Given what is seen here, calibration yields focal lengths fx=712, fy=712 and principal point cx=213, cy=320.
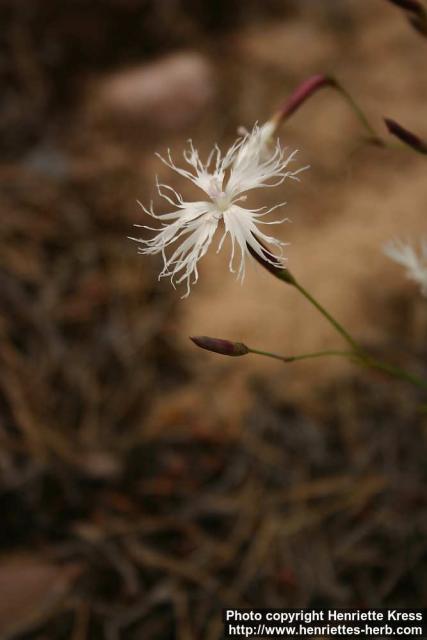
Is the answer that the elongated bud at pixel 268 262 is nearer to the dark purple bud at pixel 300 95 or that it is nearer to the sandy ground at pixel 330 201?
the dark purple bud at pixel 300 95

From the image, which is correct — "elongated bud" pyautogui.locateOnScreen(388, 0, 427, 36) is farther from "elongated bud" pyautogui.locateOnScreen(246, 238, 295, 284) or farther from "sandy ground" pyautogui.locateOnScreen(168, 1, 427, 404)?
"sandy ground" pyautogui.locateOnScreen(168, 1, 427, 404)

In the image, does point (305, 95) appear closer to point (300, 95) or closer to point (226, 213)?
point (300, 95)

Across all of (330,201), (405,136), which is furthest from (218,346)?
(330,201)

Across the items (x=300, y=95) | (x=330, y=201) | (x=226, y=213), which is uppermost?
(x=330, y=201)

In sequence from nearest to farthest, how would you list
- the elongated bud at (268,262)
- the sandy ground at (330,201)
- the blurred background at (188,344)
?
the elongated bud at (268,262) < the blurred background at (188,344) < the sandy ground at (330,201)

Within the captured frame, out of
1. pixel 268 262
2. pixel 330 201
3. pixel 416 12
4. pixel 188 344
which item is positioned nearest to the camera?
pixel 268 262

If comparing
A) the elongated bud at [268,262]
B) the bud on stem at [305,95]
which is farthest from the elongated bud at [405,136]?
the elongated bud at [268,262]
